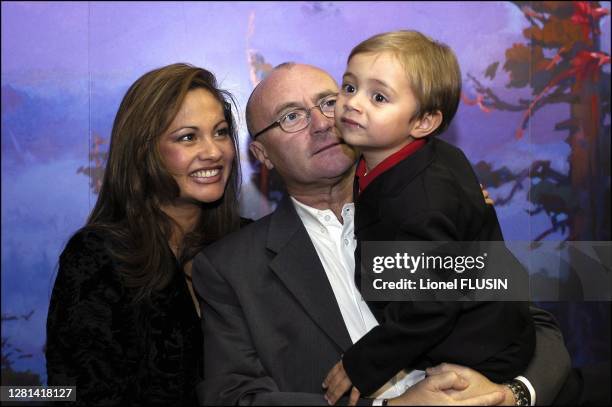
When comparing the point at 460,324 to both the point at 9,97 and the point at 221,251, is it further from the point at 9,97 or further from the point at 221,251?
the point at 9,97

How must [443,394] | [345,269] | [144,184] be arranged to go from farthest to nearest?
1. [144,184]
2. [345,269]
3. [443,394]

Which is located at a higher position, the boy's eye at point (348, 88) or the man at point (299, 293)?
the boy's eye at point (348, 88)

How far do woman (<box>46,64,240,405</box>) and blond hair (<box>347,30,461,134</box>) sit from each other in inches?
30.3

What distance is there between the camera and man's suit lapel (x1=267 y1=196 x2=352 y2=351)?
243cm

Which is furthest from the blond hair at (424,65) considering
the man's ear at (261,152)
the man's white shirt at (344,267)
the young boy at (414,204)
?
the man's ear at (261,152)

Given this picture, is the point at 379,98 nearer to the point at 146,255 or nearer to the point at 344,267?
the point at 344,267

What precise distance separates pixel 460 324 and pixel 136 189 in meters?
1.26

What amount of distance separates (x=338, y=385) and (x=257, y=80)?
1.71 meters

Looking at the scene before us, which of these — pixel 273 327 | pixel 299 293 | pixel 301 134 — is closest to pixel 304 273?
pixel 299 293

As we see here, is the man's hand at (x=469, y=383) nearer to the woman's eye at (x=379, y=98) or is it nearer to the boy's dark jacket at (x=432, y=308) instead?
the boy's dark jacket at (x=432, y=308)

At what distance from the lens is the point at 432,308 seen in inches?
81.5

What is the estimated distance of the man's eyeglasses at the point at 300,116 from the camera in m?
2.76

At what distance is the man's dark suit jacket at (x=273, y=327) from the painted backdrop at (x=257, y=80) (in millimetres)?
776

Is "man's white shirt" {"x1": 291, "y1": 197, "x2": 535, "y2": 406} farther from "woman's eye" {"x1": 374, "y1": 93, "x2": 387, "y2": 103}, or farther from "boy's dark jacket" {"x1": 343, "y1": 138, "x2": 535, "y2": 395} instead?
"woman's eye" {"x1": 374, "y1": 93, "x2": 387, "y2": 103}
